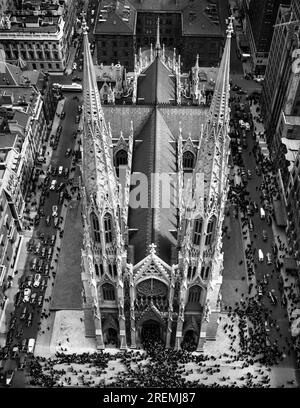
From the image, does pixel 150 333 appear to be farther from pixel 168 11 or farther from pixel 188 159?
pixel 168 11

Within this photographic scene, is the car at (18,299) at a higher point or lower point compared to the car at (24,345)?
higher

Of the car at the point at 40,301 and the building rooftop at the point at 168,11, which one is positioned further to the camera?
the building rooftop at the point at 168,11

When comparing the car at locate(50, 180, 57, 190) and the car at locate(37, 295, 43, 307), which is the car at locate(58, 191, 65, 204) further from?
the car at locate(37, 295, 43, 307)

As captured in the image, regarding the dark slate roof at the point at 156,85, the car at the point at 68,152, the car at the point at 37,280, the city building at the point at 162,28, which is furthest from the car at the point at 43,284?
the city building at the point at 162,28

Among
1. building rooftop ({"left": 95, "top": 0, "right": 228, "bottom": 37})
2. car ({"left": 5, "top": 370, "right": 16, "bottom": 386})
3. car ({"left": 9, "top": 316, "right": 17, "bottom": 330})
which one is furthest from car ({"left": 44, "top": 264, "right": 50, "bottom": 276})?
building rooftop ({"left": 95, "top": 0, "right": 228, "bottom": 37})

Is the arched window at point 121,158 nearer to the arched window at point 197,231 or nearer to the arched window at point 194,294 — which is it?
the arched window at point 194,294

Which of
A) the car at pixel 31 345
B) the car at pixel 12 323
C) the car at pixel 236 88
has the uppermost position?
the car at pixel 236 88
